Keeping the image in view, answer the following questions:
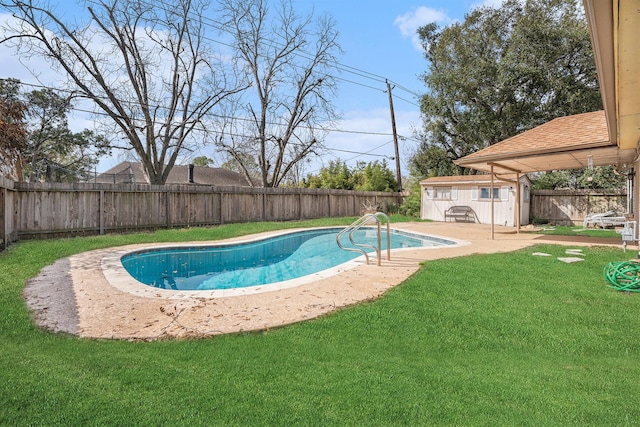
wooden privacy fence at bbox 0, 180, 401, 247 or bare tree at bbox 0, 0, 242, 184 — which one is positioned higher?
bare tree at bbox 0, 0, 242, 184

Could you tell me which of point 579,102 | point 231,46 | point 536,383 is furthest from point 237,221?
point 579,102

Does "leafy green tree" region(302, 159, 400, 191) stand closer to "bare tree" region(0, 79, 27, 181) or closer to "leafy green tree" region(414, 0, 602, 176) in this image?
"leafy green tree" region(414, 0, 602, 176)

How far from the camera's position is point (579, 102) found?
55.1ft

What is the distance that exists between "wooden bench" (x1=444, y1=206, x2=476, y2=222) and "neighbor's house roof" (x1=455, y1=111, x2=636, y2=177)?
4.98 meters

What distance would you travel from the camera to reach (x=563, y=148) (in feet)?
25.7

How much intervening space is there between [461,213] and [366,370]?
14.8 m

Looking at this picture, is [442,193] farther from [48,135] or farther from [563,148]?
[48,135]

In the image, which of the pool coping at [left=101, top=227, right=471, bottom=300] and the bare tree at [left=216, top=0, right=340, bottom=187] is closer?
the pool coping at [left=101, top=227, right=471, bottom=300]

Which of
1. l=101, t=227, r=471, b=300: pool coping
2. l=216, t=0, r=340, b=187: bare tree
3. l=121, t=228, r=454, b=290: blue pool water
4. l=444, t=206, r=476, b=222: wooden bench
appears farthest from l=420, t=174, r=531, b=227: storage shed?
l=101, t=227, r=471, b=300: pool coping

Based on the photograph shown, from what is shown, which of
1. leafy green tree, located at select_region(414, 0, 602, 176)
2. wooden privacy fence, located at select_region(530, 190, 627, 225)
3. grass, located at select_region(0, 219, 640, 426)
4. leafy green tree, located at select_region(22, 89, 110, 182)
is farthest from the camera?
leafy green tree, located at select_region(22, 89, 110, 182)

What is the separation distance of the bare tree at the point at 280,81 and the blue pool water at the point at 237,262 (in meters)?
10.3

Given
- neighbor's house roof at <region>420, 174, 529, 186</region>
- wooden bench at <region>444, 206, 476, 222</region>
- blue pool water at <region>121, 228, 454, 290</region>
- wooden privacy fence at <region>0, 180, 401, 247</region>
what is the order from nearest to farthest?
1. blue pool water at <region>121, 228, 454, 290</region>
2. wooden privacy fence at <region>0, 180, 401, 247</region>
3. neighbor's house roof at <region>420, 174, 529, 186</region>
4. wooden bench at <region>444, 206, 476, 222</region>

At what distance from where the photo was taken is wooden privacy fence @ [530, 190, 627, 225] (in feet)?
46.2

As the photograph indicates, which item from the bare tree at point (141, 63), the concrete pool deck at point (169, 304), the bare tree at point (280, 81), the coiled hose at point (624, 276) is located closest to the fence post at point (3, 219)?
the concrete pool deck at point (169, 304)
